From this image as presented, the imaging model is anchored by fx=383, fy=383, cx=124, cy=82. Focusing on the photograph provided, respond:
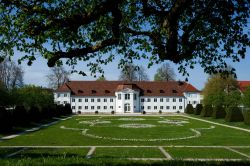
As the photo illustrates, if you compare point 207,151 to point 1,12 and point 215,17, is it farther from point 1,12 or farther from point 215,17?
point 1,12

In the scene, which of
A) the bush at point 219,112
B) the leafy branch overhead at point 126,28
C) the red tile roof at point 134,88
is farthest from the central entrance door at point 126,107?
the leafy branch overhead at point 126,28

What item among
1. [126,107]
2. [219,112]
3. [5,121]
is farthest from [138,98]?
[5,121]

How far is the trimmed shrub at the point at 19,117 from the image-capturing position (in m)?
34.0

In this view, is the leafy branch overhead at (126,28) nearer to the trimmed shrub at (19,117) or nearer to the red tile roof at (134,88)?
the trimmed shrub at (19,117)

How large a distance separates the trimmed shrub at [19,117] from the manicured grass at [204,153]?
19.4m

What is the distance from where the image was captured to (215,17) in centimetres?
900

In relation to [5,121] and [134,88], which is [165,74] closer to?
[134,88]

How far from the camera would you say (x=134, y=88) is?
88.7 metres

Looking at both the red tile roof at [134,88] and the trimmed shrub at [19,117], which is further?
the red tile roof at [134,88]

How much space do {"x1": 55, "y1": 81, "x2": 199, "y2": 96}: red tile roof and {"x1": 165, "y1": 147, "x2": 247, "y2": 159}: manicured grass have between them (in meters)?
70.2

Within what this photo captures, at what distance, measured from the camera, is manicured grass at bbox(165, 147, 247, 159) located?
1584 centimetres

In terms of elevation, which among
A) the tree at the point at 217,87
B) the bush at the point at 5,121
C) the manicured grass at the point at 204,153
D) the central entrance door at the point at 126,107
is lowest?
the manicured grass at the point at 204,153

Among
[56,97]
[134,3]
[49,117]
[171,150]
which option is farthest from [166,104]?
[134,3]

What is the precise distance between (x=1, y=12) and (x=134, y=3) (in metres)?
3.61
